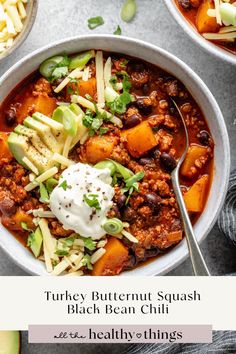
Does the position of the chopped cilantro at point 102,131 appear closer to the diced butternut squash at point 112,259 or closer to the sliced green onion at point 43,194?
the sliced green onion at point 43,194

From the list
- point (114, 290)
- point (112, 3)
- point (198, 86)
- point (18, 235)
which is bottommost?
point (114, 290)

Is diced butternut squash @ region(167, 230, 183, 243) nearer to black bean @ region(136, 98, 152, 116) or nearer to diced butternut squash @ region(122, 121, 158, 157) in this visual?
diced butternut squash @ region(122, 121, 158, 157)

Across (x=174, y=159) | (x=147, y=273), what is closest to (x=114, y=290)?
(x=147, y=273)

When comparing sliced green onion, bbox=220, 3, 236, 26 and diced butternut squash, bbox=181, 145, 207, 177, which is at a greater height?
sliced green onion, bbox=220, 3, 236, 26

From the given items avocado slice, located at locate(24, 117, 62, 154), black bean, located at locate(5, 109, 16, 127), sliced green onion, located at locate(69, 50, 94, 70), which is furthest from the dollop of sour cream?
sliced green onion, located at locate(69, 50, 94, 70)

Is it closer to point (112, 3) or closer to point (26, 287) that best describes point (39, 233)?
point (26, 287)

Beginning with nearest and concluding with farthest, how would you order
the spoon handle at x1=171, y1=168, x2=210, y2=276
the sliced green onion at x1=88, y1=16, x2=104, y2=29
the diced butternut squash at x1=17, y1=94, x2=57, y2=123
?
the spoon handle at x1=171, y1=168, x2=210, y2=276
the diced butternut squash at x1=17, y1=94, x2=57, y2=123
the sliced green onion at x1=88, y1=16, x2=104, y2=29

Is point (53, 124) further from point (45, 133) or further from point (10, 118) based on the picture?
point (10, 118)

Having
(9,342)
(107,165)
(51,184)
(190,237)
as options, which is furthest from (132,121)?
(9,342)

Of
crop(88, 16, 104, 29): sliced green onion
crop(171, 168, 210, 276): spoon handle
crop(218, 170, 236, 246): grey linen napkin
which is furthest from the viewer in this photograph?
crop(88, 16, 104, 29): sliced green onion
